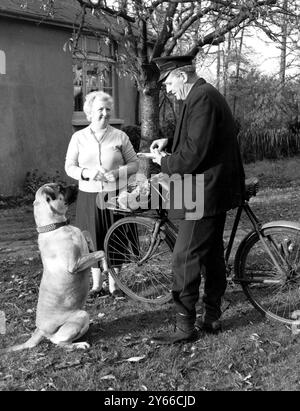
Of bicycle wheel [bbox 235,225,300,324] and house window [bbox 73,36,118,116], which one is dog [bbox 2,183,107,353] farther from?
house window [bbox 73,36,118,116]

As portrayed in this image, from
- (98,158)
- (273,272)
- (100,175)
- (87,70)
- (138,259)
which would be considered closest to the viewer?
(273,272)

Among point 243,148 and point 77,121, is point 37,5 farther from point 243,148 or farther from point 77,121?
point 243,148

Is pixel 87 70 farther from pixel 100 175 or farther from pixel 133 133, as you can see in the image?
pixel 100 175

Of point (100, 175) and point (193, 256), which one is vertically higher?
point (100, 175)

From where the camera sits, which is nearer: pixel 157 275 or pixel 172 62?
pixel 172 62

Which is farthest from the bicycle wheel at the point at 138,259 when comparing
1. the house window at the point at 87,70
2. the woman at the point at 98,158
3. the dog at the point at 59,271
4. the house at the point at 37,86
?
the house window at the point at 87,70

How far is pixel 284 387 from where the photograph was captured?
336 cm

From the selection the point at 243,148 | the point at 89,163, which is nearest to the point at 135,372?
the point at 89,163

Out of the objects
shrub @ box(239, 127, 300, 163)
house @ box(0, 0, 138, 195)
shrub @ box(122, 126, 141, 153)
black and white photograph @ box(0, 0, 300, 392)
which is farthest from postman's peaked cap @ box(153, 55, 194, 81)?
shrub @ box(239, 127, 300, 163)

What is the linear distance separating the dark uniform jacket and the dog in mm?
836

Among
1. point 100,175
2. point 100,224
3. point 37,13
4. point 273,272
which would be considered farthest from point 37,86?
point 273,272

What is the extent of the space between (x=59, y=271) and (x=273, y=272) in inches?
69.8

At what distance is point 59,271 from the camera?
12.8 feet

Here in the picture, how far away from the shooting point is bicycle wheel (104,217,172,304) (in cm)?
482
